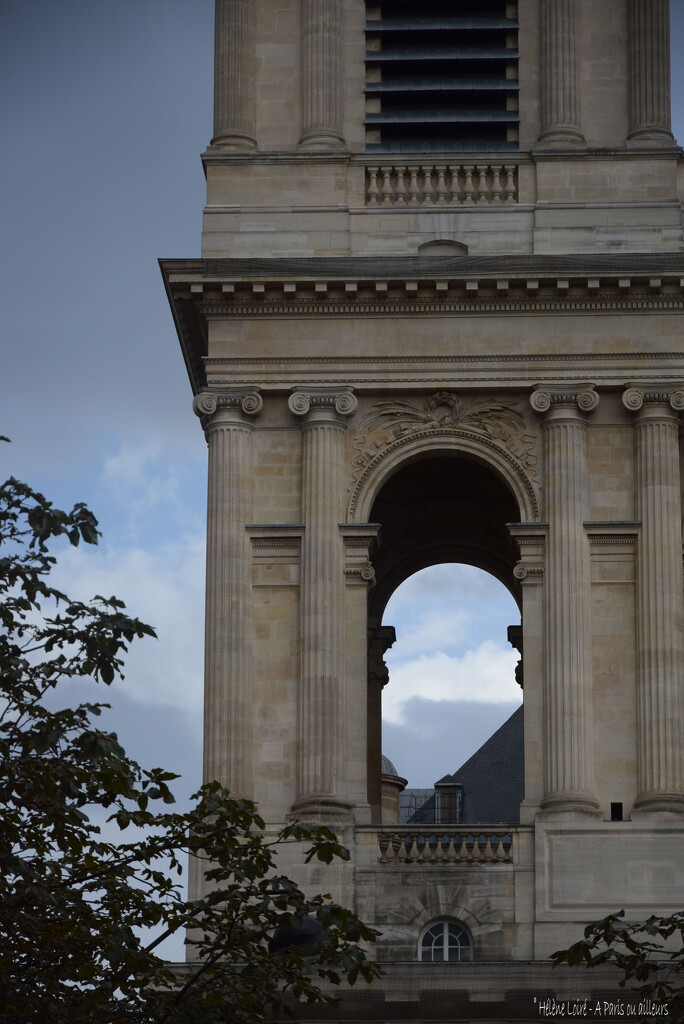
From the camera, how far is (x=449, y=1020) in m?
44.5

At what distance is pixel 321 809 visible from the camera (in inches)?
1821

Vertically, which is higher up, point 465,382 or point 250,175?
point 250,175

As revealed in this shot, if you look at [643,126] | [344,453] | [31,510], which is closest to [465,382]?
[344,453]

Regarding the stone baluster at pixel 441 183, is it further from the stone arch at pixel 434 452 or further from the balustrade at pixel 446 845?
the balustrade at pixel 446 845

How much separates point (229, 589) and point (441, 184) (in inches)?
313

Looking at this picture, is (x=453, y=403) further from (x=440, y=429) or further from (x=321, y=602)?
(x=321, y=602)

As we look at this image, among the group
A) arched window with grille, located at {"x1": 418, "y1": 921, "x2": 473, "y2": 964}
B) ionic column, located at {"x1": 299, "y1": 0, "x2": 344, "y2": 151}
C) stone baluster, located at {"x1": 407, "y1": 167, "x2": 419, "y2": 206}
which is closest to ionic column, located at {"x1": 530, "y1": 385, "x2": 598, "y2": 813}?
arched window with grille, located at {"x1": 418, "y1": 921, "x2": 473, "y2": 964}

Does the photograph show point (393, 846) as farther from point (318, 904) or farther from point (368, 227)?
point (318, 904)

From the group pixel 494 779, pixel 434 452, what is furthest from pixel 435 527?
pixel 494 779

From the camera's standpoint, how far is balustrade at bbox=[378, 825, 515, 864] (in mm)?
46406

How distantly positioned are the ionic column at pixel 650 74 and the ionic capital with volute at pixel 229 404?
305 inches

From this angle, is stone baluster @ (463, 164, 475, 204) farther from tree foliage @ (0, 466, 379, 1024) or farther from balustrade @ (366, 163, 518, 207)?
tree foliage @ (0, 466, 379, 1024)

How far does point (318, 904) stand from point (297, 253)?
1965cm

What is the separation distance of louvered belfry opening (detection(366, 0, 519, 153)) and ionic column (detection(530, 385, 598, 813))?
203 inches
